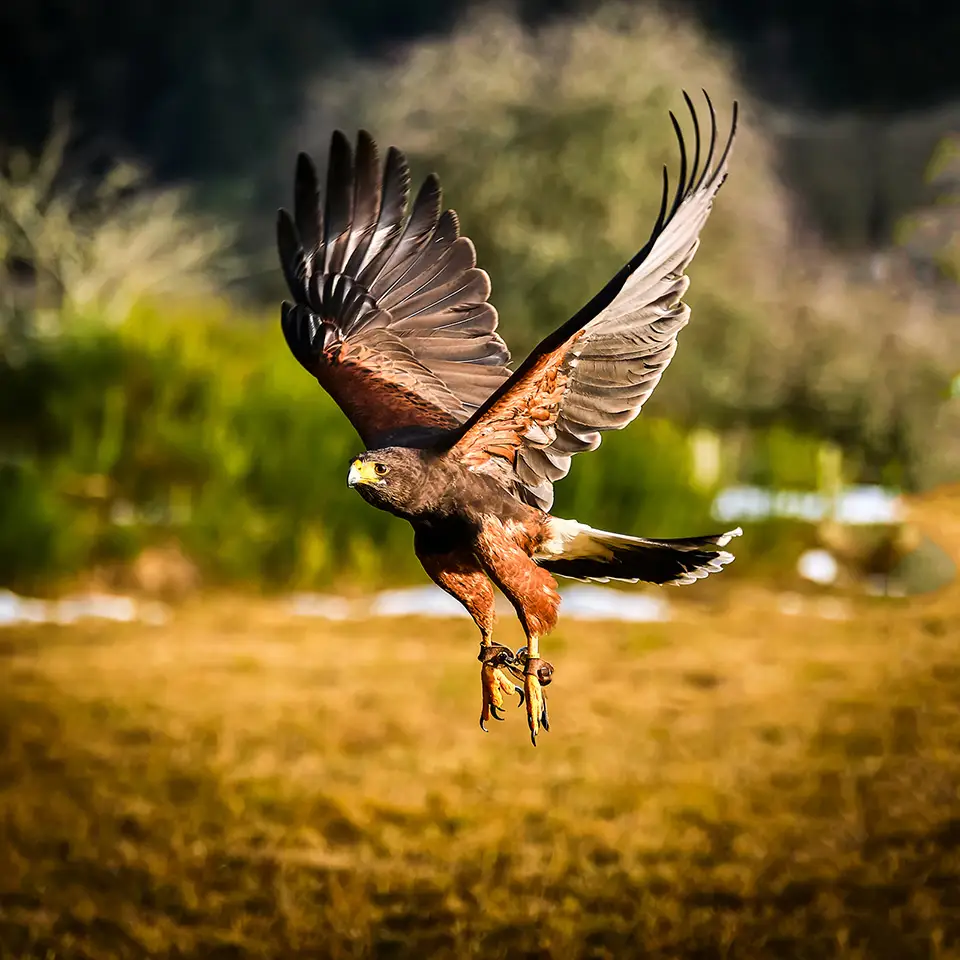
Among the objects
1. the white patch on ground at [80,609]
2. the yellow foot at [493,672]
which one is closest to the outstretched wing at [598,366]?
the yellow foot at [493,672]

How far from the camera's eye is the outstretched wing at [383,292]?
1.20 meters

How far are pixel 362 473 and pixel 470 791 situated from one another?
15.1 feet

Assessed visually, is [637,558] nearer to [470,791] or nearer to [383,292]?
[383,292]

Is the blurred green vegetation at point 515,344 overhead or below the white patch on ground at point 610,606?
overhead

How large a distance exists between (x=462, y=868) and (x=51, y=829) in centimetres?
164

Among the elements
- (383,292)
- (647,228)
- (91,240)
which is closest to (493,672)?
(383,292)

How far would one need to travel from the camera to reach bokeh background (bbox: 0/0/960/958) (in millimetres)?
4207

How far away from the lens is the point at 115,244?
11.3 metres

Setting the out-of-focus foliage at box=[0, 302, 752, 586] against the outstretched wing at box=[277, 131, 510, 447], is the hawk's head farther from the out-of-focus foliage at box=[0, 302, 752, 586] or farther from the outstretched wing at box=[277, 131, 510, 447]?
the out-of-focus foliage at box=[0, 302, 752, 586]

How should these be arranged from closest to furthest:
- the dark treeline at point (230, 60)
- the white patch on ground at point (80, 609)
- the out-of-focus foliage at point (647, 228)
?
the white patch on ground at point (80, 609), the out-of-focus foliage at point (647, 228), the dark treeline at point (230, 60)

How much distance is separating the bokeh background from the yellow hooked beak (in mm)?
2148

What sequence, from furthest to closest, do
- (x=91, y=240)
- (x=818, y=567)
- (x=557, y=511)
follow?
1. (x=91, y=240)
2. (x=818, y=567)
3. (x=557, y=511)

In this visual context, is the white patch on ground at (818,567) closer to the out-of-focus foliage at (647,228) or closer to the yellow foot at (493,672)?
the out-of-focus foliage at (647,228)

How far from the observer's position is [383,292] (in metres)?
1.41
